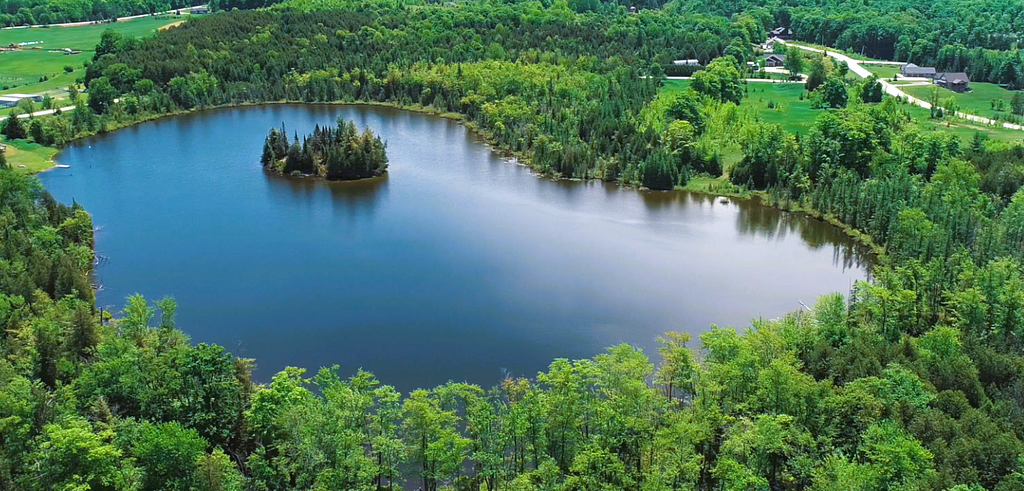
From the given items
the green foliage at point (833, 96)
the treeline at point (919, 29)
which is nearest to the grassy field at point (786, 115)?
the green foliage at point (833, 96)

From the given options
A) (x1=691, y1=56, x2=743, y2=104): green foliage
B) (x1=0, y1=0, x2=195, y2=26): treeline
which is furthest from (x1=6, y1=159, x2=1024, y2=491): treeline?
(x1=0, y1=0, x2=195, y2=26): treeline

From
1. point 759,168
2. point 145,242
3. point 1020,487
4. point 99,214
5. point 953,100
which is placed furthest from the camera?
point 953,100

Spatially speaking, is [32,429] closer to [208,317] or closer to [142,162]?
[208,317]

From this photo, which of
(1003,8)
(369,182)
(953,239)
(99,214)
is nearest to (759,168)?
(953,239)

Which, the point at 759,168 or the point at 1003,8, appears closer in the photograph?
the point at 759,168

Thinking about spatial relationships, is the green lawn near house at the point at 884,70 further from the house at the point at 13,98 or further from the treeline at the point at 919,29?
the house at the point at 13,98
